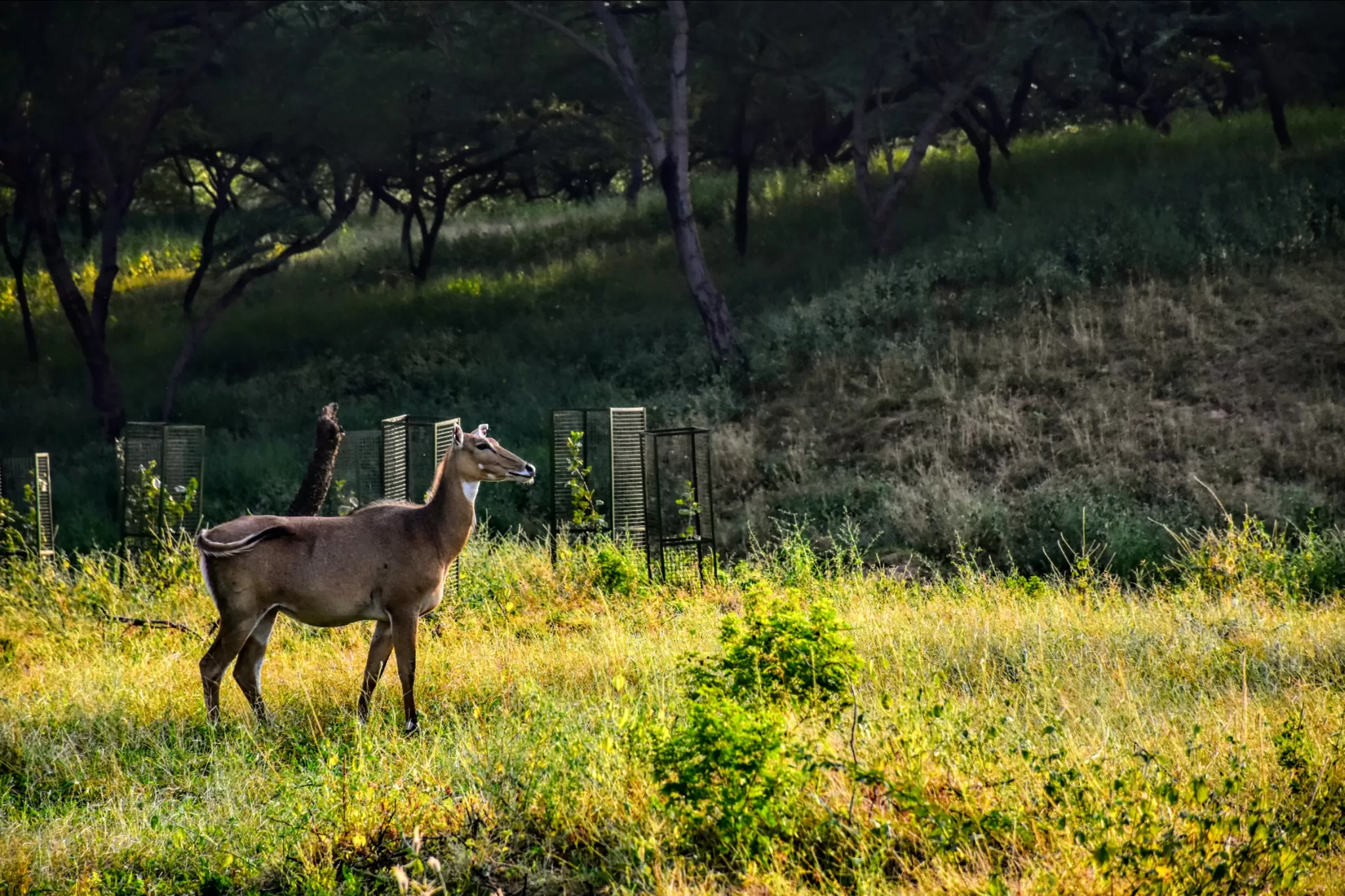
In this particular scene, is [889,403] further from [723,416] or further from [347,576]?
[347,576]

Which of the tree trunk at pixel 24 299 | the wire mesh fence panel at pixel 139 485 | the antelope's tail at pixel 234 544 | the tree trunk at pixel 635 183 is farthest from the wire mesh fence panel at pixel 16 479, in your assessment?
the tree trunk at pixel 635 183

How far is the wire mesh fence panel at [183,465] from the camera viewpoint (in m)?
13.3

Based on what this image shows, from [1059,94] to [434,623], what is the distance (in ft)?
96.8

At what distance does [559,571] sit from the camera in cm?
1151

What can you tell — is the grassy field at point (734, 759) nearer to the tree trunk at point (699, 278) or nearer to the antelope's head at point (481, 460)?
the antelope's head at point (481, 460)

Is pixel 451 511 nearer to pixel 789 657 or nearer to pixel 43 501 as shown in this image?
pixel 789 657

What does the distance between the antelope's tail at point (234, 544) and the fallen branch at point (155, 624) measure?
7.53ft

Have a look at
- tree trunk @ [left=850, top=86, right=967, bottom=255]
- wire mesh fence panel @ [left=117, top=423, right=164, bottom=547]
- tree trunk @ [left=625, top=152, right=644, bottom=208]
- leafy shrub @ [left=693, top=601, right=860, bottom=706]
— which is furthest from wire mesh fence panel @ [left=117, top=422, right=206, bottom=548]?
tree trunk @ [left=625, top=152, right=644, bottom=208]

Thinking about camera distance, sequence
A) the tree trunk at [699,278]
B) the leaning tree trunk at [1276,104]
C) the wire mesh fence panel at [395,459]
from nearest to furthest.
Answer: the wire mesh fence panel at [395,459], the tree trunk at [699,278], the leaning tree trunk at [1276,104]

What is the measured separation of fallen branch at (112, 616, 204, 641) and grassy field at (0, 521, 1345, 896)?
154mm

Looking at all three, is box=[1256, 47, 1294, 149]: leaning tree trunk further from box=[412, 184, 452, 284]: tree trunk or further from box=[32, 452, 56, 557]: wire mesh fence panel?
box=[32, 452, 56, 557]: wire mesh fence panel

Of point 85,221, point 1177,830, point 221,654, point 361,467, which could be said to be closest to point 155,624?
point 361,467

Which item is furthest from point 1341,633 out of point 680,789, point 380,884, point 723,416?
point 723,416

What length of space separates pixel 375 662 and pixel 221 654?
0.89 meters
